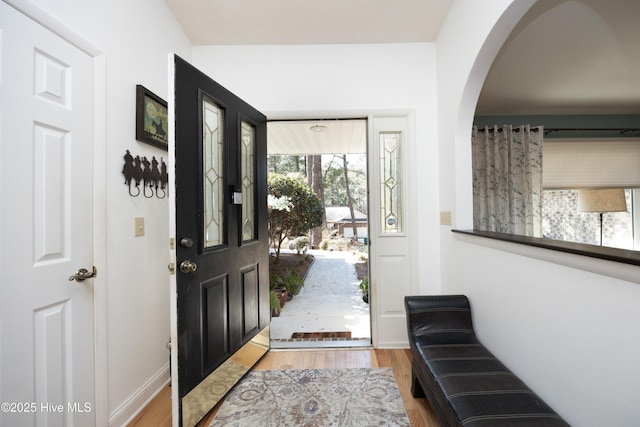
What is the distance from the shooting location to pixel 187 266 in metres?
1.50

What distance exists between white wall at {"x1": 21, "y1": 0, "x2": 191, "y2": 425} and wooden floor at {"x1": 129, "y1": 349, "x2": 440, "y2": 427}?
0.34ft

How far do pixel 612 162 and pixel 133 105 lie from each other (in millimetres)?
5258

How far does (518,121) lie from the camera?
3748 mm

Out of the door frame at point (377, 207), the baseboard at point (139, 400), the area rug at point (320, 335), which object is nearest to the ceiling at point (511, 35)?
the door frame at point (377, 207)

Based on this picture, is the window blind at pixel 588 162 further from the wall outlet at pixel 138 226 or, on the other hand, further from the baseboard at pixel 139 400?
the baseboard at pixel 139 400

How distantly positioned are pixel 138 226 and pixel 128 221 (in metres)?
0.09

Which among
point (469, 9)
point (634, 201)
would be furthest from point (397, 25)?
point (634, 201)

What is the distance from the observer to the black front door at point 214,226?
1511 millimetres

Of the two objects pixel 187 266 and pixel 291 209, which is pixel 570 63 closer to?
pixel 187 266

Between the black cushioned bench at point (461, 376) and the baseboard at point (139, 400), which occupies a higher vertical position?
the black cushioned bench at point (461, 376)

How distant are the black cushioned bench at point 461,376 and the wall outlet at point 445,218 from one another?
664 mm

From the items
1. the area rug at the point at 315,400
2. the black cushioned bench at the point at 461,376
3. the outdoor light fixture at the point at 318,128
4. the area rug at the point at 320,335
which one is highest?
the outdoor light fixture at the point at 318,128

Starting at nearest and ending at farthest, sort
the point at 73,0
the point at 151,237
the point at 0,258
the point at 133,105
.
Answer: the point at 0,258 < the point at 73,0 < the point at 133,105 < the point at 151,237

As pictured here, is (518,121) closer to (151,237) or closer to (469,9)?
(469,9)
